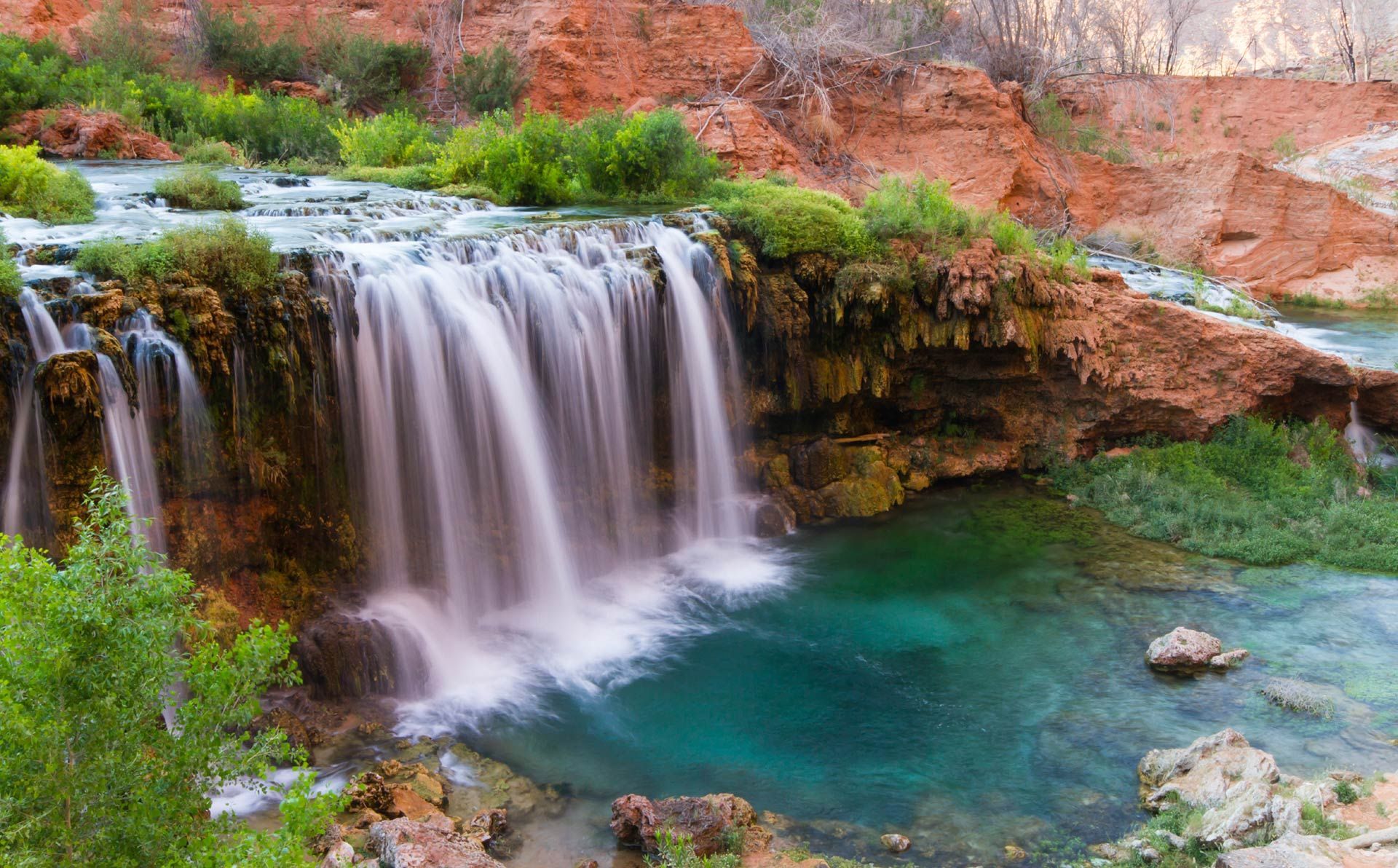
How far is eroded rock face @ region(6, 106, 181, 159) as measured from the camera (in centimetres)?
1481

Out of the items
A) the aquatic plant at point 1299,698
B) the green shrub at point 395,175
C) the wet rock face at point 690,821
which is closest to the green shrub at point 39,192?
the green shrub at point 395,175

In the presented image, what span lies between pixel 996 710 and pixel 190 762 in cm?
595

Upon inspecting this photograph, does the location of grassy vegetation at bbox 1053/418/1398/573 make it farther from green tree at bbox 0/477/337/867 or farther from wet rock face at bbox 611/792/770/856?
green tree at bbox 0/477/337/867

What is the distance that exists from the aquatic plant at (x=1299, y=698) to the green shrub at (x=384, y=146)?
531 inches

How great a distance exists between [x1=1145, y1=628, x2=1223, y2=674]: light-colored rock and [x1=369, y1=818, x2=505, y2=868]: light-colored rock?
563 cm

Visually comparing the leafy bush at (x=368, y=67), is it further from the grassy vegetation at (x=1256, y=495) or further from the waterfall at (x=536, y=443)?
the grassy vegetation at (x=1256, y=495)

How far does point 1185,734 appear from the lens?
7.58 metres

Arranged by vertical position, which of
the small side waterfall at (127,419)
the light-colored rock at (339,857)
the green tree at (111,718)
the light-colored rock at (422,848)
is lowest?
the light-colored rock at (422,848)

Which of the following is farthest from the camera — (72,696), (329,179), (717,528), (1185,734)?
(329,179)

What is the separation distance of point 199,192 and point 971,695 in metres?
9.74

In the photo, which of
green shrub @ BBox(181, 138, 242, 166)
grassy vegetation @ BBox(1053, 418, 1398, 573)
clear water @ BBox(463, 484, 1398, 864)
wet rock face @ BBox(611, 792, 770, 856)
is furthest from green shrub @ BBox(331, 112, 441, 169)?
wet rock face @ BBox(611, 792, 770, 856)

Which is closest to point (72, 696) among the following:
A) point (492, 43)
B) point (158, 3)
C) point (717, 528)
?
point (717, 528)

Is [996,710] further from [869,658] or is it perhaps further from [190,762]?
[190,762]

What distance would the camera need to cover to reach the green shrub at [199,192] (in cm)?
1159
